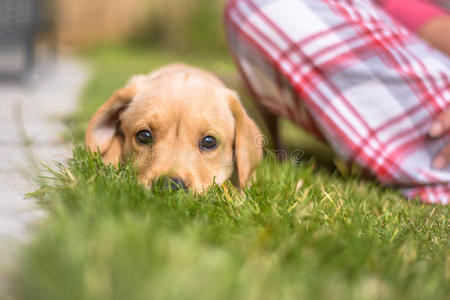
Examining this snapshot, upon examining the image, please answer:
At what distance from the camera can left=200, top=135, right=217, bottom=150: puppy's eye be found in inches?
107

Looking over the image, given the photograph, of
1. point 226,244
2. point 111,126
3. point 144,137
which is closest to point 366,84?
point 144,137

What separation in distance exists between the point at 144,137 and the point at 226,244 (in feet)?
4.07

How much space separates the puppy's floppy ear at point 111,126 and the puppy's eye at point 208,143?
0.56 m

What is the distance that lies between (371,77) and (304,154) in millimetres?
1355

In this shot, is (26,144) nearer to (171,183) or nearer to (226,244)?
(171,183)

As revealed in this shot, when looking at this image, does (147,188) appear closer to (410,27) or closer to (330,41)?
(330,41)

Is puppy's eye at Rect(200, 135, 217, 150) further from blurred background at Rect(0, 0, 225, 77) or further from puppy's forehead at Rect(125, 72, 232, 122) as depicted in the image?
blurred background at Rect(0, 0, 225, 77)

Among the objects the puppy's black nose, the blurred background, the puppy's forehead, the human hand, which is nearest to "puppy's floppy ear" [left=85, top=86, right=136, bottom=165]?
the puppy's forehead

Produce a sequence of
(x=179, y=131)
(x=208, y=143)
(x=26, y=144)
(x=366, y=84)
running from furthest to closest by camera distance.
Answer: (x=366, y=84) < (x=26, y=144) < (x=208, y=143) < (x=179, y=131)

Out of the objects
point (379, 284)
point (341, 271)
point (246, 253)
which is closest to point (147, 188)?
point (246, 253)

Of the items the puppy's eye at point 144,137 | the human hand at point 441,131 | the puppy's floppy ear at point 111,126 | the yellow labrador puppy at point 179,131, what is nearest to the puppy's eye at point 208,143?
the yellow labrador puppy at point 179,131

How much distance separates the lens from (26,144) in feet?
9.37

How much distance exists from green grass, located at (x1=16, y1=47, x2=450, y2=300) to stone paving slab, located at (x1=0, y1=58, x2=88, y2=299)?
117 millimetres

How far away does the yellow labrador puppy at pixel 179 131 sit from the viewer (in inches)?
101
